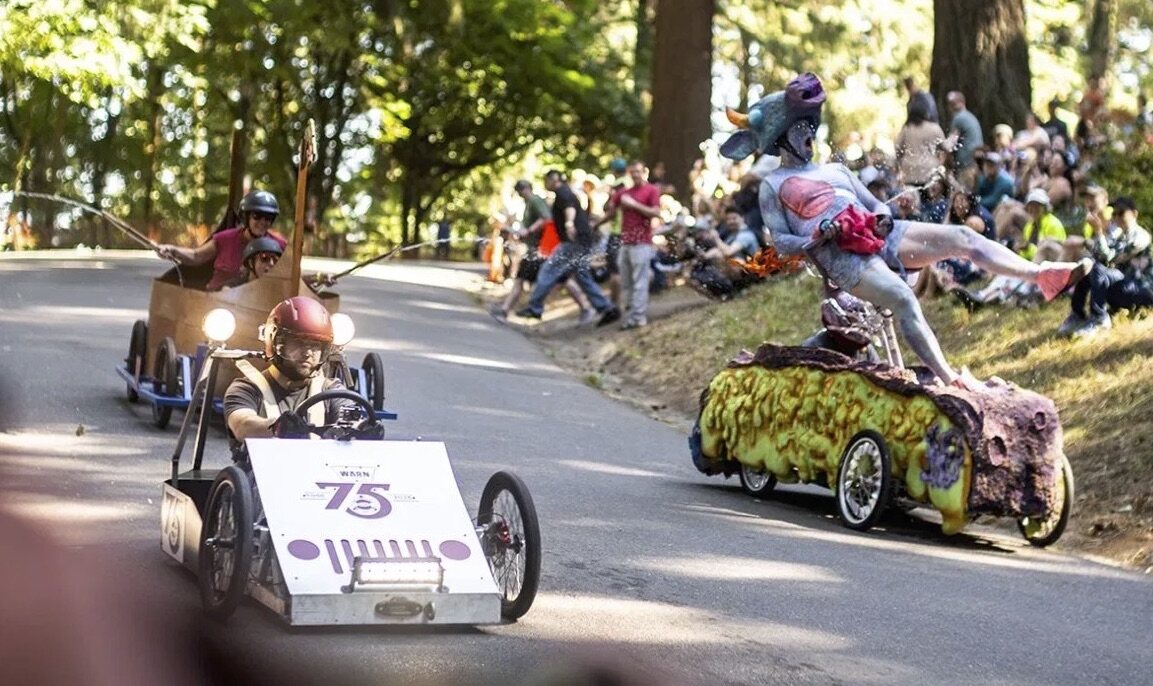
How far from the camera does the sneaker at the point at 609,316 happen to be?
2628cm

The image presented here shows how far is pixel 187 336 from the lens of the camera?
1487 cm

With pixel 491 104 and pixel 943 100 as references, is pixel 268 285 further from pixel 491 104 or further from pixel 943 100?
pixel 491 104

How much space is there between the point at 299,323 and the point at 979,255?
16.6 ft

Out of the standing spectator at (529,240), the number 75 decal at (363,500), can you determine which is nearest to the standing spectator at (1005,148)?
the standing spectator at (529,240)

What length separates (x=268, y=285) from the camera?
14.6 meters

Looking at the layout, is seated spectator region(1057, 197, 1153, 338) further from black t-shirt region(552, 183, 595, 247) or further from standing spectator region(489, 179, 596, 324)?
standing spectator region(489, 179, 596, 324)

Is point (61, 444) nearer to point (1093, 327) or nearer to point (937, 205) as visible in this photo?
point (937, 205)

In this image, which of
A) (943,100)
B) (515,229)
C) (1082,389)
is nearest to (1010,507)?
(1082,389)

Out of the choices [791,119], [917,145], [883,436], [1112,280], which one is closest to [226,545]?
[883,436]

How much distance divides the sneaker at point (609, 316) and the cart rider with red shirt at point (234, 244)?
1104 cm

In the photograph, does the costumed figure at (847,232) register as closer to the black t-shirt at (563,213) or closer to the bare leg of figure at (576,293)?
the black t-shirt at (563,213)

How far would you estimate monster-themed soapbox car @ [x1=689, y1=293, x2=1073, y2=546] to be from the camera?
1162 cm

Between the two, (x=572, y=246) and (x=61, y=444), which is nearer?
(x=61, y=444)

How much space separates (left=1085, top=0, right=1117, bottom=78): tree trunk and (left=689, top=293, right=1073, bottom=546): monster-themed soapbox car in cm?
3055
